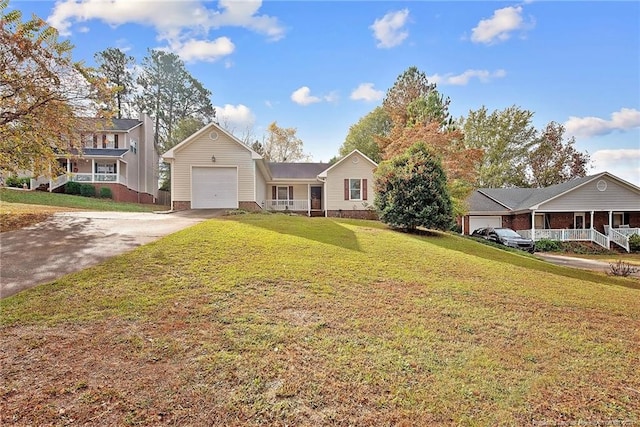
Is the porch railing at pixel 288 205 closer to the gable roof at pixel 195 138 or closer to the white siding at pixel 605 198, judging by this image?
the gable roof at pixel 195 138

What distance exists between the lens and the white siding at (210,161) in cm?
1886

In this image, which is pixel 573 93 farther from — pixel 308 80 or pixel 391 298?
pixel 391 298

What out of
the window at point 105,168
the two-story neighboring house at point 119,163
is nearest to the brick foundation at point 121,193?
the two-story neighboring house at point 119,163

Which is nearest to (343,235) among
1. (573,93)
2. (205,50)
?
(205,50)

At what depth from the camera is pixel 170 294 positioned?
4.85 metres

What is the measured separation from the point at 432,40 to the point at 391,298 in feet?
32.3

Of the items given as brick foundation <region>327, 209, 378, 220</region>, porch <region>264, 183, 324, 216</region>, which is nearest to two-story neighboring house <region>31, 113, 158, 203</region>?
porch <region>264, 183, 324, 216</region>

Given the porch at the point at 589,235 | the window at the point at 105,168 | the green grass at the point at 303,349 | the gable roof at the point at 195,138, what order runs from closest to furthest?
the green grass at the point at 303,349
the gable roof at the point at 195,138
the porch at the point at 589,235
the window at the point at 105,168

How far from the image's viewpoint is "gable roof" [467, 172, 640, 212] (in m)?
24.0

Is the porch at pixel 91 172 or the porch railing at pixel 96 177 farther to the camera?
the porch railing at pixel 96 177

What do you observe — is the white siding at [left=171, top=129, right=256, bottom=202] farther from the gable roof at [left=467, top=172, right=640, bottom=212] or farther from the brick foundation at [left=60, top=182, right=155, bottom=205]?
the gable roof at [left=467, top=172, right=640, bottom=212]

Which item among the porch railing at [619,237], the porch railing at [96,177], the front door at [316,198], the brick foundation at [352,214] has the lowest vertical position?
the porch railing at [619,237]

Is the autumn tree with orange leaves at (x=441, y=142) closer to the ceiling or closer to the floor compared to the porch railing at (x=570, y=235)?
closer to the ceiling

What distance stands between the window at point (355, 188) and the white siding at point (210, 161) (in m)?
7.23
